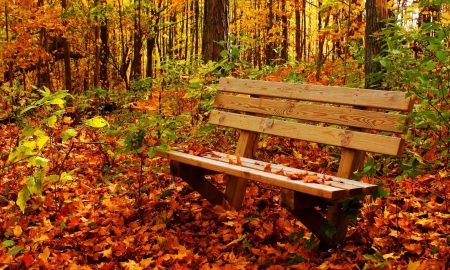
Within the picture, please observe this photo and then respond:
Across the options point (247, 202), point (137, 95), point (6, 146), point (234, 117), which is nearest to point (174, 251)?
point (247, 202)

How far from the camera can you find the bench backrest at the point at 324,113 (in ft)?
9.02

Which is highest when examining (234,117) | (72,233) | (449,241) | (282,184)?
(234,117)

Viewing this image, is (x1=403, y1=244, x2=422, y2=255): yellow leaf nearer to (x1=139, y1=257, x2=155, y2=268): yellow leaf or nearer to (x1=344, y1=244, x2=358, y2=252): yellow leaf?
(x1=344, y1=244, x2=358, y2=252): yellow leaf

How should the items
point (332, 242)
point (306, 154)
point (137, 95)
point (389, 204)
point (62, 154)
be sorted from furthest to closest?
point (137, 95) < point (62, 154) < point (306, 154) < point (389, 204) < point (332, 242)

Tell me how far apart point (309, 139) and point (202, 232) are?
1.11 m

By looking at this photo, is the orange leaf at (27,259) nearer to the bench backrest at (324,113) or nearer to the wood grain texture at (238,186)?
the wood grain texture at (238,186)

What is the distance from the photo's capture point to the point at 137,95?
916cm

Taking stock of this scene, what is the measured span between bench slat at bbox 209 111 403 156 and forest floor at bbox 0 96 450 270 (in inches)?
24.8

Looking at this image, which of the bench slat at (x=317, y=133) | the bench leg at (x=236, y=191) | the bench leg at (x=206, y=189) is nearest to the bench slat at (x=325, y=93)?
the bench slat at (x=317, y=133)

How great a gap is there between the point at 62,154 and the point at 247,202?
3.16m

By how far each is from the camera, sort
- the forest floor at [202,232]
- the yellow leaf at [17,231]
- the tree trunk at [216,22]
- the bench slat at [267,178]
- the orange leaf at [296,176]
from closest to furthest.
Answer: the bench slat at [267,178] → the orange leaf at [296,176] → the forest floor at [202,232] → the yellow leaf at [17,231] → the tree trunk at [216,22]

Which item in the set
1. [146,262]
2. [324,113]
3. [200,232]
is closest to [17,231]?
[146,262]

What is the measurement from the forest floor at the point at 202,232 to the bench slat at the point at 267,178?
1.42ft

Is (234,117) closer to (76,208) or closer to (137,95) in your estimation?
(76,208)
